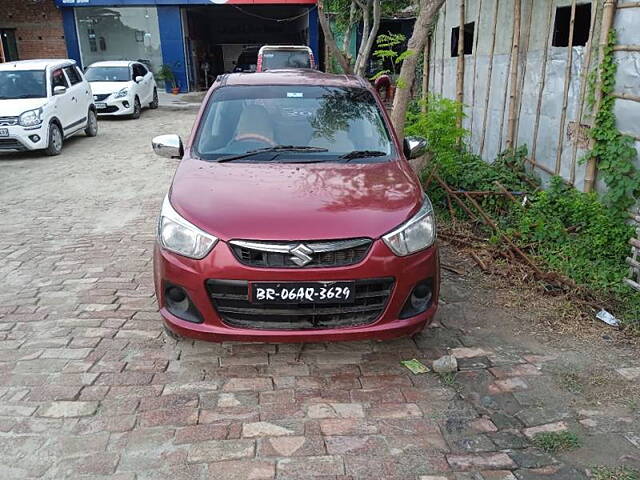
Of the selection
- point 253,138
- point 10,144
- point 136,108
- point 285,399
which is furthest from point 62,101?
point 285,399

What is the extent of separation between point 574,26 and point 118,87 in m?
12.9

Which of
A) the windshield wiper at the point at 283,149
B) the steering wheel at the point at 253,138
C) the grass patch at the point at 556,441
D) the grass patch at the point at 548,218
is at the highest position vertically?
the steering wheel at the point at 253,138

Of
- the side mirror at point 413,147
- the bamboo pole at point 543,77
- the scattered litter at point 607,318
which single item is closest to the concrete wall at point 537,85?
the bamboo pole at point 543,77

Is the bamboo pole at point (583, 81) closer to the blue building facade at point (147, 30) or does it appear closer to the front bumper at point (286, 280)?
the front bumper at point (286, 280)

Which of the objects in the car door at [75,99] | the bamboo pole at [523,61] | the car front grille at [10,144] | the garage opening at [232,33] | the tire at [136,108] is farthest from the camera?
the garage opening at [232,33]

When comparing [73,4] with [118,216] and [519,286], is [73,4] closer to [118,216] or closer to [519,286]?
[118,216]

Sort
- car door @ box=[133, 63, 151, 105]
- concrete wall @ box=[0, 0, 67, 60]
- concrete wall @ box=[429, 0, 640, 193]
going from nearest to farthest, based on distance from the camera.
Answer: concrete wall @ box=[429, 0, 640, 193] → car door @ box=[133, 63, 151, 105] → concrete wall @ box=[0, 0, 67, 60]

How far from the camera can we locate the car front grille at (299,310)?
3137 mm

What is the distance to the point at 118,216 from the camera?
6.86m

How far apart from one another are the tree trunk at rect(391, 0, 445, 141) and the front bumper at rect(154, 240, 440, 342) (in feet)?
13.6

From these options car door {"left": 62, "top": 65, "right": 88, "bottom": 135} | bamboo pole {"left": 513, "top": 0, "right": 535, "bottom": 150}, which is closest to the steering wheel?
bamboo pole {"left": 513, "top": 0, "right": 535, "bottom": 150}

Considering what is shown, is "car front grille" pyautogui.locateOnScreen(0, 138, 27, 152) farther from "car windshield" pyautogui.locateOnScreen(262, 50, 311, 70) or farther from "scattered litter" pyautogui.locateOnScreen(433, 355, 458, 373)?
"scattered litter" pyautogui.locateOnScreen(433, 355, 458, 373)

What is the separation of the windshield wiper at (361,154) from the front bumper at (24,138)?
8.25m

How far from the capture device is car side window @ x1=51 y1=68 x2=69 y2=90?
10996 millimetres
